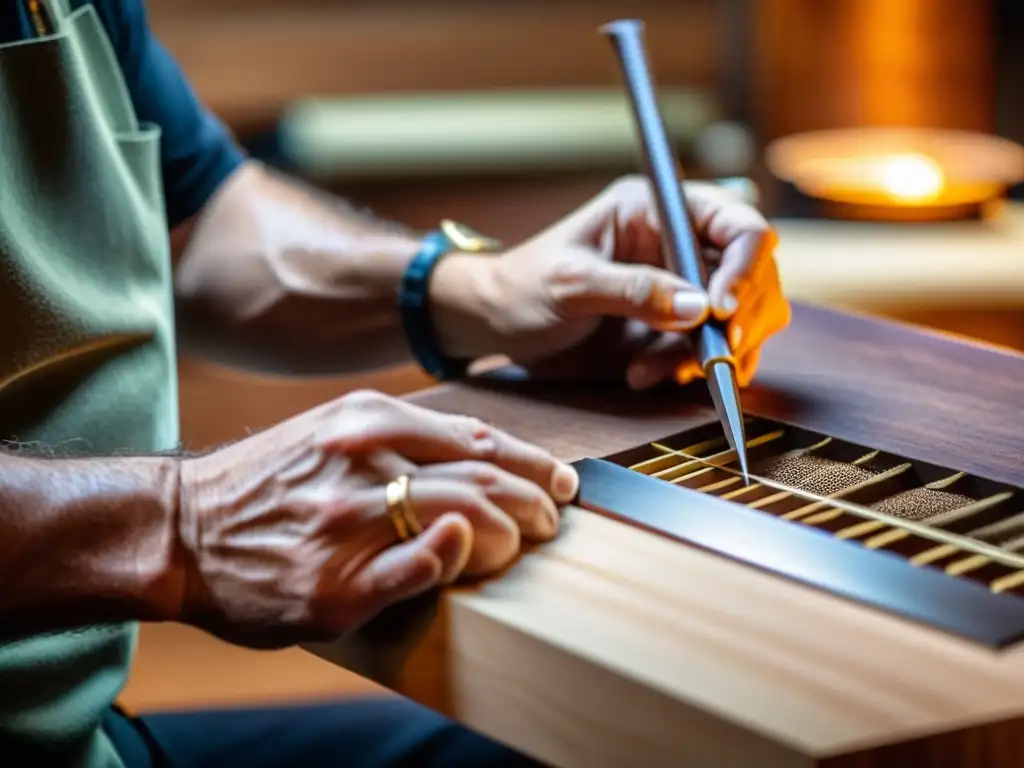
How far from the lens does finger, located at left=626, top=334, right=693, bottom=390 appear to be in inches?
36.9

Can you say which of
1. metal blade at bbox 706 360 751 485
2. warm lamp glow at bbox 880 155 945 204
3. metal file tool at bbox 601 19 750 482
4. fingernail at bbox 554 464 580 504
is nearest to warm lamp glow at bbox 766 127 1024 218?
warm lamp glow at bbox 880 155 945 204

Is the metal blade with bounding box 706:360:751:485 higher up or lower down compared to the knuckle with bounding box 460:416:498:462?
lower down

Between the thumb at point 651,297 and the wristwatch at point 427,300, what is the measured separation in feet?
0.60

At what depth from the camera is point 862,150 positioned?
7.30 feet

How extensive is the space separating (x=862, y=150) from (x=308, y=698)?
1179 millimetres

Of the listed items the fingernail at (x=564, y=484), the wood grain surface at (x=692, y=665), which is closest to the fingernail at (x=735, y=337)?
the wood grain surface at (x=692, y=665)

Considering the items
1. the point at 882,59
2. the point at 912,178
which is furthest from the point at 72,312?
the point at 882,59

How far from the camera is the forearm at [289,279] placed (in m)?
1.18

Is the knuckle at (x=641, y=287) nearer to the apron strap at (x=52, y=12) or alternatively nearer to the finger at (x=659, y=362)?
the finger at (x=659, y=362)

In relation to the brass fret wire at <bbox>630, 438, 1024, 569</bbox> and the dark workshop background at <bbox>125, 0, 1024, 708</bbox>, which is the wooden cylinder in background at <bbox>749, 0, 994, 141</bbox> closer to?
the dark workshop background at <bbox>125, 0, 1024, 708</bbox>

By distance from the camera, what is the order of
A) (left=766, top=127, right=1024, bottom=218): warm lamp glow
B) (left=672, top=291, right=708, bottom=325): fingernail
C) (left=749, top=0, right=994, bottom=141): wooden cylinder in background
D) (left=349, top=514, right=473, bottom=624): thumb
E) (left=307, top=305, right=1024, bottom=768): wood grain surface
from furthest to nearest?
(left=749, top=0, right=994, bottom=141): wooden cylinder in background < (left=766, top=127, right=1024, bottom=218): warm lamp glow < (left=672, top=291, right=708, bottom=325): fingernail < (left=349, top=514, right=473, bottom=624): thumb < (left=307, top=305, right=1024, bottom=768): wood grain surface

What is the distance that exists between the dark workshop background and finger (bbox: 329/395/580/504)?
1567 mm

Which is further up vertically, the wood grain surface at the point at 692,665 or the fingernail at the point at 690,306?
the fingernail at the point at 690,306

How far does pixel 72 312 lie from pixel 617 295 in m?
0.34
